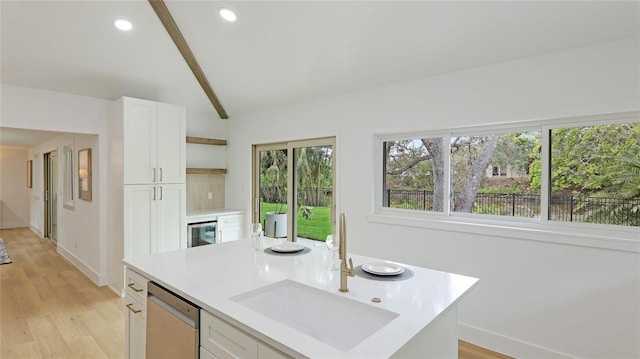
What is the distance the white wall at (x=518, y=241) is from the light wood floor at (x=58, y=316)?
0.40 metres

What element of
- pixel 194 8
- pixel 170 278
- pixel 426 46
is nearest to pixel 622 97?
pixel 426 46

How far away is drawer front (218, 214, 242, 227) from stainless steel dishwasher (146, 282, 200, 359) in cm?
287

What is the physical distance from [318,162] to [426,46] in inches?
73.6

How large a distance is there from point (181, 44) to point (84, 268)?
11.2ft

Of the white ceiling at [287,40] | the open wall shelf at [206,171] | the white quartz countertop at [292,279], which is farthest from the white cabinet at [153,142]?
the white quartz countertop at [292,279]

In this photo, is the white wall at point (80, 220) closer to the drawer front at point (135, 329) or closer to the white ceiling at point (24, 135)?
the white ceiling at point (24, 135)

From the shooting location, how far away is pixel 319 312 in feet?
4.91

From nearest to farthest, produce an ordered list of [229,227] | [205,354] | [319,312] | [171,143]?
[205,354]
[319,312]
[171,143]
[229,227]

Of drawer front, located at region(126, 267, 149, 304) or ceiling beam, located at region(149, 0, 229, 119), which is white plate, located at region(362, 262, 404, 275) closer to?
drawer front, located at region(126, 267, 149, 304)

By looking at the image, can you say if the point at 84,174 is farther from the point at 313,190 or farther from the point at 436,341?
the point at 436,341

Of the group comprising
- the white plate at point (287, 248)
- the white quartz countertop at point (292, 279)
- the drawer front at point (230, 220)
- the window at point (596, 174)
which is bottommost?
the drawer front at point (230, 220)

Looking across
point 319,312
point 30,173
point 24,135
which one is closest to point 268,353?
point 319,312

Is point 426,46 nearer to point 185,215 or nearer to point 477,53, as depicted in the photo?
point 477,53

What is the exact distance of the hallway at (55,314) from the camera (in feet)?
8.68
